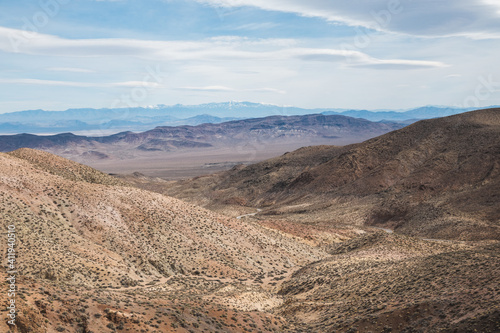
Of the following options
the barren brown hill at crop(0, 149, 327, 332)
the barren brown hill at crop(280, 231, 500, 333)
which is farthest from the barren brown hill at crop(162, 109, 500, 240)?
the barren brown hill at crop(0, 149, 327, 332)

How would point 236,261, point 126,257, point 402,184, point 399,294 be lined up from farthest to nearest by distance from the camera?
point 402,184 → point 236,261 → point 126,257 → point 399,294

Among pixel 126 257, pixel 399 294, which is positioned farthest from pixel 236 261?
pixel 399 294

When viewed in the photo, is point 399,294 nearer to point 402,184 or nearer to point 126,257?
point 126,257

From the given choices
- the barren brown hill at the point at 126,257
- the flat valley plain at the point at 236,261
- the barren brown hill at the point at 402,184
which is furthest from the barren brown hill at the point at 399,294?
the barren brown hill at the point at 402,184

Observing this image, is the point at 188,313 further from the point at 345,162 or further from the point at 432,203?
the point at 345,162

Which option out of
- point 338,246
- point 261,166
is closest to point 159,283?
point 338,246

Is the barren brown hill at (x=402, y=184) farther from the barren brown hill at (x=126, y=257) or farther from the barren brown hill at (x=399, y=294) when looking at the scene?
the barren brown hill at (x=126, y=257)
